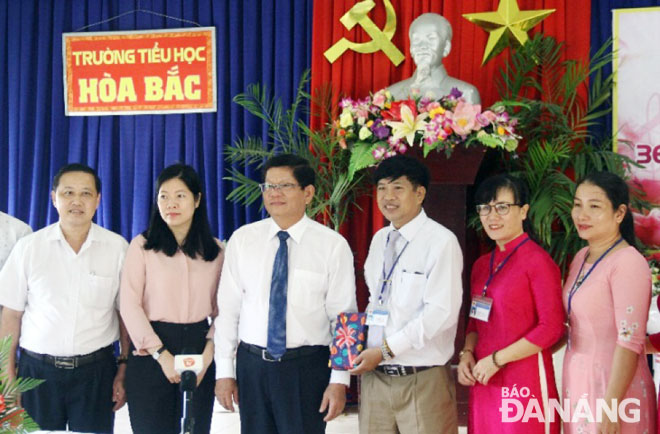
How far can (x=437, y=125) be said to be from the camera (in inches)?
129

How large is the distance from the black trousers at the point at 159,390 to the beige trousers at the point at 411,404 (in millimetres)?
645

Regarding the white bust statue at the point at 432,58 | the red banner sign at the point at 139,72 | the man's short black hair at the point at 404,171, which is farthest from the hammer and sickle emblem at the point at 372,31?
the man's short black hair at the point at 404,171

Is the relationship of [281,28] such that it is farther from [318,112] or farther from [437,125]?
[437,125]

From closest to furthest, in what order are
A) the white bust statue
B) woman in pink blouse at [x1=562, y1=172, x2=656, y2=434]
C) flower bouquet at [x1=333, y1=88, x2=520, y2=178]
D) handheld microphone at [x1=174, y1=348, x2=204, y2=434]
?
handheld microphone at [x1=174, y1=348, x2=204, y2=434] → woman in pink blouse at [x1=562, y1=172, x2=656, y2=434] → flower bouquet at [x1=333, y1=88, x2=520, y2=178] → the white bust statue

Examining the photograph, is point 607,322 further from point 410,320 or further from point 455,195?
point 455,195

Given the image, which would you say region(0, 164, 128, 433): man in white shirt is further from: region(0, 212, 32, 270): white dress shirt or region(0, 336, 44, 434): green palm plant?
region(0, 336, 44, 434): green palm plant

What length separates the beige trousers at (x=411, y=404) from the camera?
91.7 inches

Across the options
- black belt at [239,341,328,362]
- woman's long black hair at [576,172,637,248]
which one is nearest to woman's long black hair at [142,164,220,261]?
black belt at [239,341,328,362]

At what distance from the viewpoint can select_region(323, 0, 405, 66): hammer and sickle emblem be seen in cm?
450

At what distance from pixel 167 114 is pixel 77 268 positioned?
2645 mm

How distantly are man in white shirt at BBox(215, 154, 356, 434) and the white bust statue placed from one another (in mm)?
1660

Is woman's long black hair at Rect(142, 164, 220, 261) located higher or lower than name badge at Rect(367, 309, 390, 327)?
higher

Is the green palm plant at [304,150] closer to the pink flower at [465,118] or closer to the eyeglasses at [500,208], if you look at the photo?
the pink flower at [465,118]

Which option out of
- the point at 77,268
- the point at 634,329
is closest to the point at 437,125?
the point at 634,329
